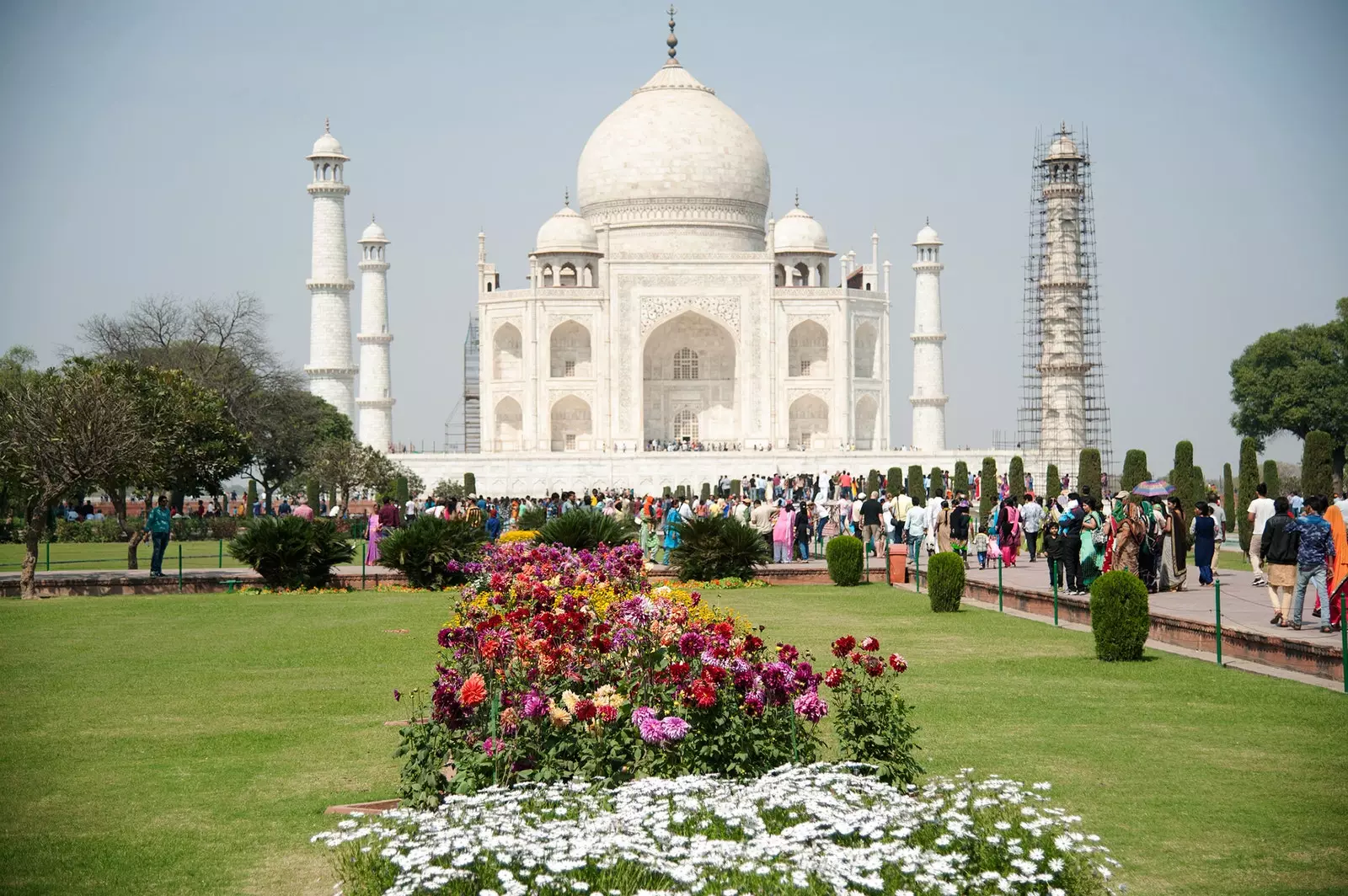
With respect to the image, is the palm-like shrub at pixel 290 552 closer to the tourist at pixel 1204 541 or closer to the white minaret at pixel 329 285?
the tourist at pixel 1204 541

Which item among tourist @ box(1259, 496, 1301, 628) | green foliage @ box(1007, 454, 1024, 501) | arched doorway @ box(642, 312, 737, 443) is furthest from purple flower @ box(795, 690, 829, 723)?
arched doorway @ box(642, 312, 737, 443)

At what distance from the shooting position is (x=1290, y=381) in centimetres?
4231

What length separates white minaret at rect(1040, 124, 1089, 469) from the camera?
129ft

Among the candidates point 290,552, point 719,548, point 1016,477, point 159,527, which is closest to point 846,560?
point 719,548

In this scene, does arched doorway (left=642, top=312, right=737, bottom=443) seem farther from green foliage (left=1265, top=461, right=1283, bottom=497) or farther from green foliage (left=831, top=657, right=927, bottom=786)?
green foliage (left=831, top=657, right=927, bottom=786)

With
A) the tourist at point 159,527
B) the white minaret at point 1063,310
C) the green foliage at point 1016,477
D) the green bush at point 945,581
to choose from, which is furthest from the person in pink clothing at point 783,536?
the white minaret at point 1063,310

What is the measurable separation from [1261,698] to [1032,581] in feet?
22.7

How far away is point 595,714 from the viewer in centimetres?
525

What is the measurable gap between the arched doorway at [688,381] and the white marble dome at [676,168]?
10.1 feet

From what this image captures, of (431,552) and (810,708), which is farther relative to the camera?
(431,552)

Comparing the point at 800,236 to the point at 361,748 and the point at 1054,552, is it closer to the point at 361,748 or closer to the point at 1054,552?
the point at 1054,552

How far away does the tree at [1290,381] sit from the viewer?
135 feet

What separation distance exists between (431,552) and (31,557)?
3687 millimetres

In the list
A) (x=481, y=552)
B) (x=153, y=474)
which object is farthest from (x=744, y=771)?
(x=153, y=474)
